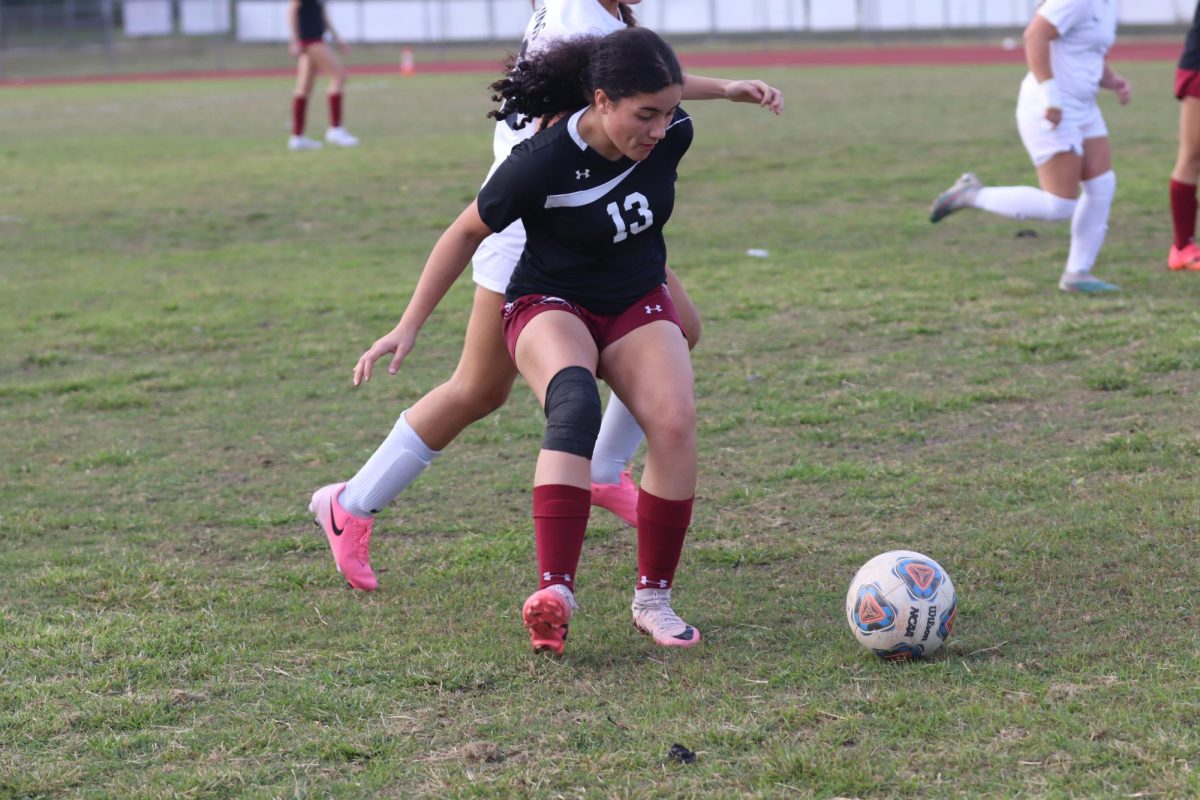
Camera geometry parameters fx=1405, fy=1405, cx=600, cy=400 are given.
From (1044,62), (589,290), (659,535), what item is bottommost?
(659,535)

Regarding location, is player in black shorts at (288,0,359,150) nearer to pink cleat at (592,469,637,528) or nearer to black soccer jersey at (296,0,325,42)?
black soccer jersey at (296,0,325,42)

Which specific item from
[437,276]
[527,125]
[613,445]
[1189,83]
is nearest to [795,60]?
[1189,83]

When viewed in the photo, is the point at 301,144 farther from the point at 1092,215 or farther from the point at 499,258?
the point at 499,258

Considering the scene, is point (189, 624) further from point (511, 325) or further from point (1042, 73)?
point (1042, 73)

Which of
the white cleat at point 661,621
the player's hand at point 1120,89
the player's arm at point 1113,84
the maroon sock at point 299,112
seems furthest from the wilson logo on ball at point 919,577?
the maroon sock at point 299,112

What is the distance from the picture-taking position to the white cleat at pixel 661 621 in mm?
3826

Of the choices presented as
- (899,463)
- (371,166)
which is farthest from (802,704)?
(371,166)

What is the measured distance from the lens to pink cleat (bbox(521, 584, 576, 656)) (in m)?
3.63

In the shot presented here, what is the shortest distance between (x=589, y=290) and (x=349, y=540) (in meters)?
1.15

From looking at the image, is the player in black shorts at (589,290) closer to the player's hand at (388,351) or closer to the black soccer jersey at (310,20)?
the player's hand at (388,351)

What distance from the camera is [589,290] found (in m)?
3.98

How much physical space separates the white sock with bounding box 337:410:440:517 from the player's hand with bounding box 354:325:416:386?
1.73ft

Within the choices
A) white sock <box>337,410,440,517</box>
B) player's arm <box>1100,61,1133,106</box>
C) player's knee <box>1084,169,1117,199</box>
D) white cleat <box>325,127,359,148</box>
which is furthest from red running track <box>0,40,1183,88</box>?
white sock <box>337,410,440,517</box>

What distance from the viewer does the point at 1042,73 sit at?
25.3 feet
